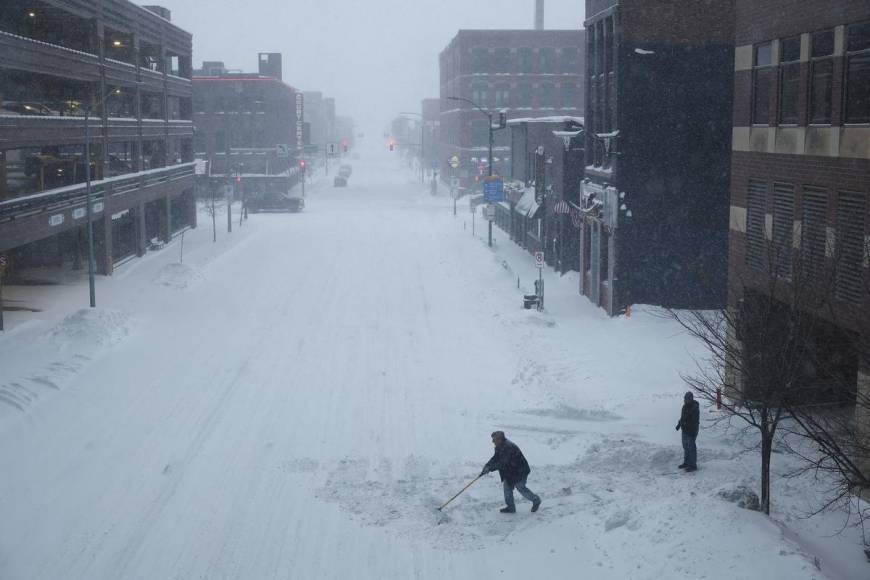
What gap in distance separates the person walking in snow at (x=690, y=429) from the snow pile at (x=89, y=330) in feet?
57.3

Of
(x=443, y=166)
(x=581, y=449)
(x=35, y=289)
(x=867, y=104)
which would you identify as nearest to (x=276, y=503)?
(x=581, y=449)

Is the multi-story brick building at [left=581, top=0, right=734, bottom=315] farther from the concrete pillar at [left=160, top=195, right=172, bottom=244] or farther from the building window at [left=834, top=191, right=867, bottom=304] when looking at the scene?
the concrete pillar at [left=160, top=195, right=172, bottom=244]

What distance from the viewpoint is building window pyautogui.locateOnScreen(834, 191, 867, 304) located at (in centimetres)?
1493

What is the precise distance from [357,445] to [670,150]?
17.2m

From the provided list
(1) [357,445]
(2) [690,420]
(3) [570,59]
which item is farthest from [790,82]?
(3) [570,59]

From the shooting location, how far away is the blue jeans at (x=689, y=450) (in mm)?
15559

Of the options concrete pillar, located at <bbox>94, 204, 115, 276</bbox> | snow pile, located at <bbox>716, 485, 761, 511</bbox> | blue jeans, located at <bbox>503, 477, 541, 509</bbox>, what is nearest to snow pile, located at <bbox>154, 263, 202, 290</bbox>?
concrete pillar, located at <bbox>94, 204, 115, 276</bbox>

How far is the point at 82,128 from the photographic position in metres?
38.8

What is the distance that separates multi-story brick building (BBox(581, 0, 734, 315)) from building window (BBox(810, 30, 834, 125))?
13497mm

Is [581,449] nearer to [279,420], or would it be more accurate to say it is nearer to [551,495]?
[551,495]

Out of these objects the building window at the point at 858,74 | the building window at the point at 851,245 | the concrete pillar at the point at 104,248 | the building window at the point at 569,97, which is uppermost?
the building window at the point at 569,97

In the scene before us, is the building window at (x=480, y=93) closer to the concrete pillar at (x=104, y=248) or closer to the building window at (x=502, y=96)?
the building window at (x=502, y=96)

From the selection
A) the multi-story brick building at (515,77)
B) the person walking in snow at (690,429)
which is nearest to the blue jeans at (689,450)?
the person walking in snow at (690,429)

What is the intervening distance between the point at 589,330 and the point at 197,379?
40.9 feet
